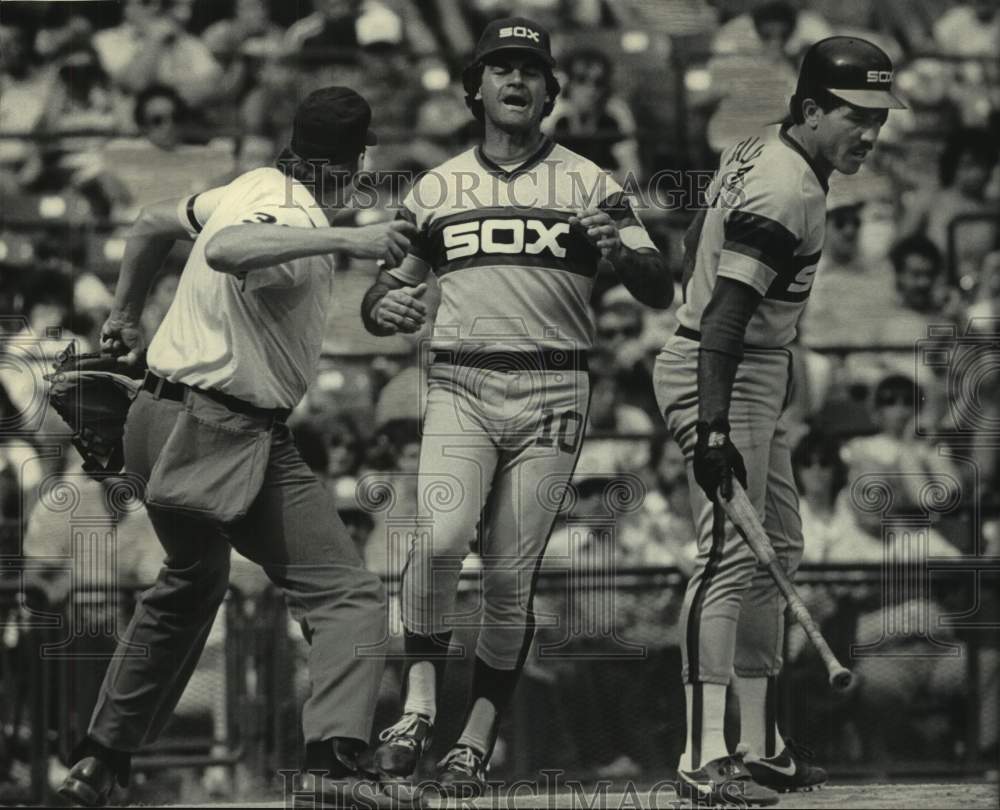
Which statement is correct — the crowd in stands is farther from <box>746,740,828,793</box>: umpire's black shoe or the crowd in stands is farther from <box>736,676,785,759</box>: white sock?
<box>736,676,785,759</box>: white sock

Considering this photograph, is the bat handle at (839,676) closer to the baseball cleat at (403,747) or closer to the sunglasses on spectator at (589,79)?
the baseball cleat at (403,747)

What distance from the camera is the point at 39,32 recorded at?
9.78 meters

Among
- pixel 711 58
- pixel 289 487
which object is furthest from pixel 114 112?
pixel 289 487

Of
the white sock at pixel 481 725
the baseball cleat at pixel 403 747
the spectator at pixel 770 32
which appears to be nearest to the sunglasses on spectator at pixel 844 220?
the spectator at pixel 770 32

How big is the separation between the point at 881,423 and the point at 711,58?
214 centimetres

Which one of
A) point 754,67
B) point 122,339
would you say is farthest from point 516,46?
Answer: point 754,67

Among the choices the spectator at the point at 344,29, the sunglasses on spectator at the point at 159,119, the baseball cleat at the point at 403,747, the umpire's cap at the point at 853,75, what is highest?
the spectator at the point at 344,29

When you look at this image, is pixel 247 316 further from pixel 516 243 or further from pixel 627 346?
pixel 627 346

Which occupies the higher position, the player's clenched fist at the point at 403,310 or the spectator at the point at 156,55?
the spectator at the point at 156,55

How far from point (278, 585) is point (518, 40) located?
1723mm

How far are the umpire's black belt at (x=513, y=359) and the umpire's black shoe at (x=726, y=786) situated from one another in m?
1.24

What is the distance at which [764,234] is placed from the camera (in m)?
5.73

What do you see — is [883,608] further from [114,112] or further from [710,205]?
[114,112]

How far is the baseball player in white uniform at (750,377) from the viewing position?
573 cm
